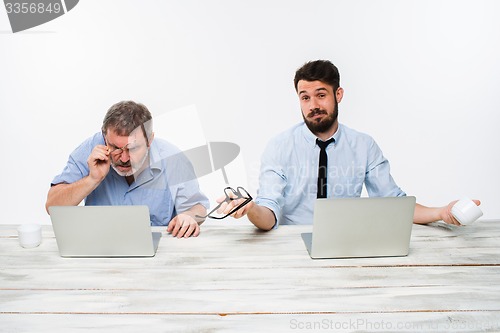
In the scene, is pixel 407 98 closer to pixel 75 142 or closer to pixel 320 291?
pixel 320 291

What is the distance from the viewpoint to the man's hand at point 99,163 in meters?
2.28

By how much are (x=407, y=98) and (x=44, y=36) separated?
1842 millimetres

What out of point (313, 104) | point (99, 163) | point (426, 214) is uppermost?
point (313, 104)

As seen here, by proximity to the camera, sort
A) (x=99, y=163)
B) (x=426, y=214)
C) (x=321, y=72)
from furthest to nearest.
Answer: (x=321, y=72) < (x=99, y=163) < (x=426, y=214)

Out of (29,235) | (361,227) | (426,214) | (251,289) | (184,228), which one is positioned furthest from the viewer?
(426,214)

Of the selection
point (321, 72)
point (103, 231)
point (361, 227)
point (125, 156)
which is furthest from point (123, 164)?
point (361, 227)

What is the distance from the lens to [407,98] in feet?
8.80

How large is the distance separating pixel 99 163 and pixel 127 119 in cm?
27

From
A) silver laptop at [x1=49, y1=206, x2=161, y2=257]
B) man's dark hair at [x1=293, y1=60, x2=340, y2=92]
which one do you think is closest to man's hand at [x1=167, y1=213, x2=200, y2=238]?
silver laptop at [x1=49, y1=206, x2=161, y2=257]

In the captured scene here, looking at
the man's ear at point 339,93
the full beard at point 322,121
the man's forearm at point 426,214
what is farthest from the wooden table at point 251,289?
the man's ear at point 339,93

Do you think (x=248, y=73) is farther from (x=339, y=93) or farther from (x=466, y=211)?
(x=466, y=211)

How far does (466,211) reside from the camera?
1.94 m

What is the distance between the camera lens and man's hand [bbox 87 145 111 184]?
89.7 inches

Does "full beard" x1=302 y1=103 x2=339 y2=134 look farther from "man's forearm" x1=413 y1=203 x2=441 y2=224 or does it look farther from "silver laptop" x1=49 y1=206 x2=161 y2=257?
"silver laptop" x1=49 y1=206 x2=161 y2=257
